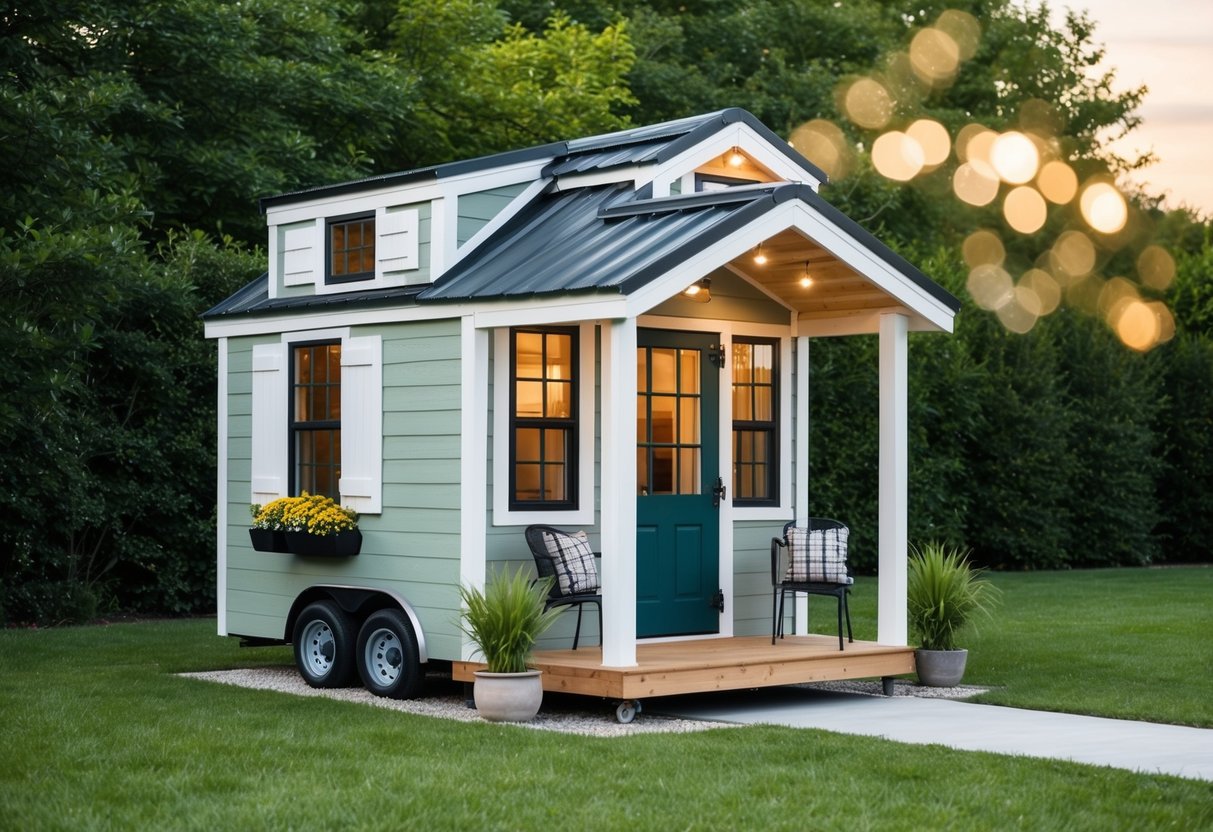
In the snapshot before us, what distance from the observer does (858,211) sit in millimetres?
24484

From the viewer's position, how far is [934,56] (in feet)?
113

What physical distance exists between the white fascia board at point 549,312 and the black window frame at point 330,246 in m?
1.52

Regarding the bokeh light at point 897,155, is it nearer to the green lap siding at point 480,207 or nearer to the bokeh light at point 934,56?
the bokeh light at point 934,56

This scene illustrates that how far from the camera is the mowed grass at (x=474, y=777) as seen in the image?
6.76 meters

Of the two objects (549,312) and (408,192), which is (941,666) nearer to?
(549,312)

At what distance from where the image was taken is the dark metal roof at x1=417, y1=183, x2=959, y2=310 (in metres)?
9.80

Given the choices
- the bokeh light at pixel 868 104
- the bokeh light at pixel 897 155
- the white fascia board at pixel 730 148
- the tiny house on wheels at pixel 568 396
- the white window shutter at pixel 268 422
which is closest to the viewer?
the tiny house on wheels at pixel 568 396

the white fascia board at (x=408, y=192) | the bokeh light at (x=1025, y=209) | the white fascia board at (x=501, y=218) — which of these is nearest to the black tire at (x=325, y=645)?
the white fascia board at (x=501, y=218)

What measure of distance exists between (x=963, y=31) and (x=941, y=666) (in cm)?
2605

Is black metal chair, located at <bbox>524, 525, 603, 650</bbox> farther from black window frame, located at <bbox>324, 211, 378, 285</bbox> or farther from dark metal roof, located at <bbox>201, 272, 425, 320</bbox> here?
black window frame, located at <bbox>324, 211, 378, 285</bbox>

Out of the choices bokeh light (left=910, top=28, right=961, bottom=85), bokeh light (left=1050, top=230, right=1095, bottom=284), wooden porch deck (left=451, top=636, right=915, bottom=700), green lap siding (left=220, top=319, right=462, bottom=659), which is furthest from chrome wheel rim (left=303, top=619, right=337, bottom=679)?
bokeh light (left=1050, top=230, right=1095, bottom=284)

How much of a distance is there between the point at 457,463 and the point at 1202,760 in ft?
14.9

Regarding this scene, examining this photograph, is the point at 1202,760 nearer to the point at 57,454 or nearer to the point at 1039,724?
the point at 1039,724

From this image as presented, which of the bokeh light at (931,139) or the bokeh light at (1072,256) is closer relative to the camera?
the bokeh light at (931,139)
